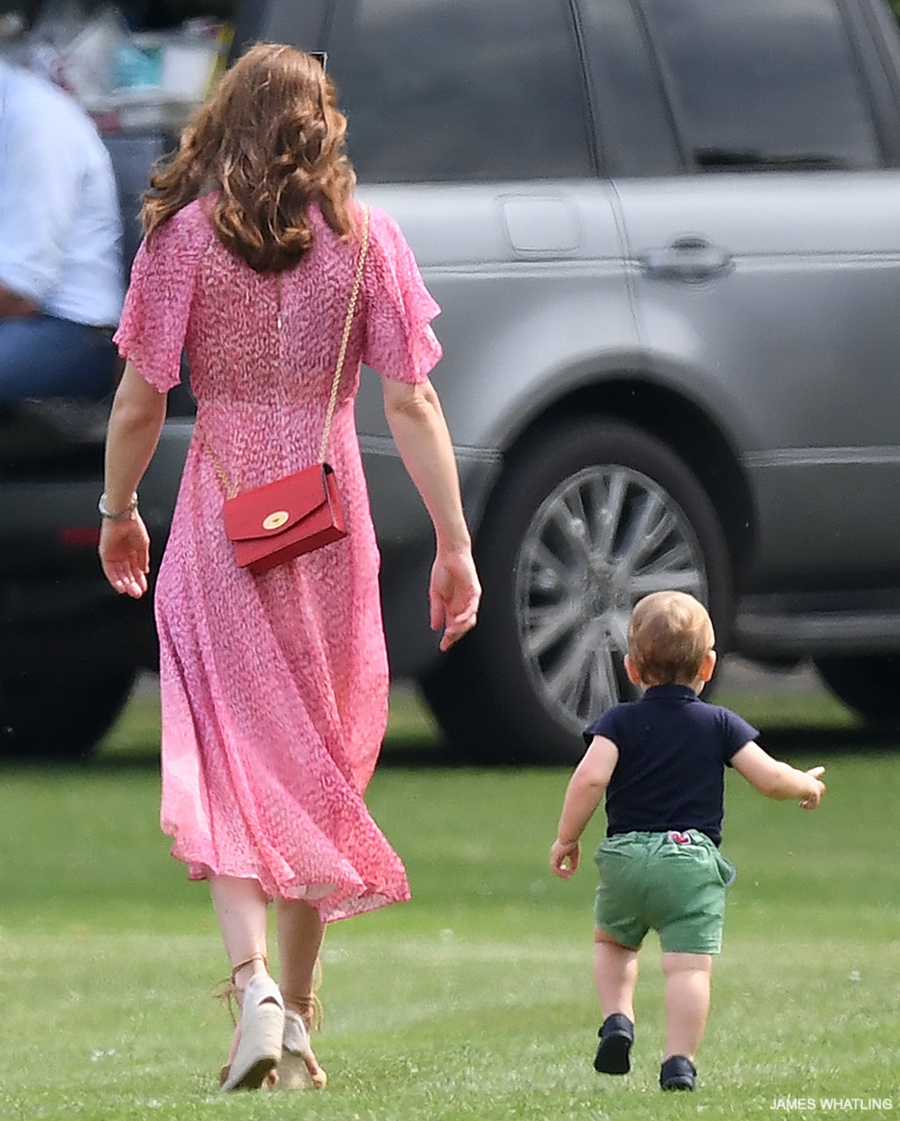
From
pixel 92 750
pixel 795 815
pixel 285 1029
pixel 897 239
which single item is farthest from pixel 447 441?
pixel 92 750

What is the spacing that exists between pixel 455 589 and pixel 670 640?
0.55 m

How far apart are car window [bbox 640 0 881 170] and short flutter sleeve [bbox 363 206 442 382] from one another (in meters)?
3.68

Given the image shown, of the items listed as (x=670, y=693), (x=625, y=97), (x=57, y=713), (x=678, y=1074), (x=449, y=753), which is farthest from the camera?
(x=57, y=713)

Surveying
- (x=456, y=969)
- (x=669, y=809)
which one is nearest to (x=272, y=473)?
(x=669, y=809)

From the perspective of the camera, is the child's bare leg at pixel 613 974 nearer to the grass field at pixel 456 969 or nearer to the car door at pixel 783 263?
the grass field at pixel 456 969

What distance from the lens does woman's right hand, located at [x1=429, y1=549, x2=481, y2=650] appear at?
5.07 metres

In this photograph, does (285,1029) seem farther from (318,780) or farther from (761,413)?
(761,413)

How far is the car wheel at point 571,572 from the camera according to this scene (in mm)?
8367

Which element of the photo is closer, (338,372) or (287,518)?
(287,518)

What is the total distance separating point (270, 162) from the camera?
4.95 metres

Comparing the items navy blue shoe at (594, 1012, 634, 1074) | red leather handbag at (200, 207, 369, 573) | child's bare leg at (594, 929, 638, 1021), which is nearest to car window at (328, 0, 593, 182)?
red leather handbag at (200, 207, 369, 573)

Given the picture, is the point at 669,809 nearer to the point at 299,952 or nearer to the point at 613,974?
the point at 613,974

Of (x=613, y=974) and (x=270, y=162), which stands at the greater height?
(x=270, y=162)

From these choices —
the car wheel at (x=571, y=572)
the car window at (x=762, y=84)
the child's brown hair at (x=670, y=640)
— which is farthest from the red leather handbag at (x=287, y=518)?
the car window at (x=762, y=84)
